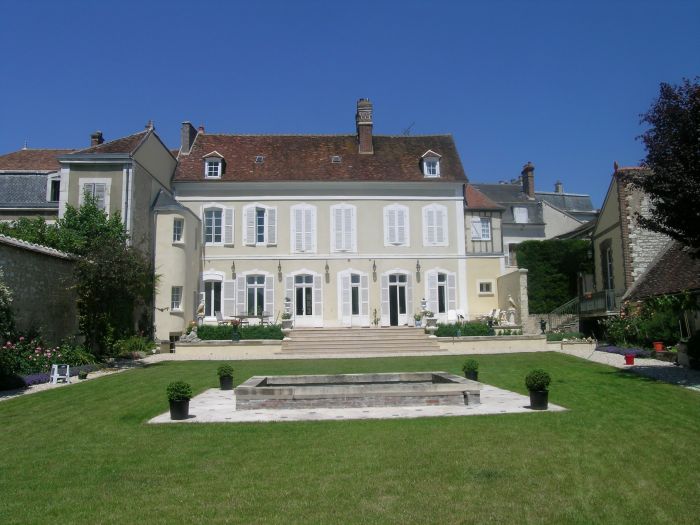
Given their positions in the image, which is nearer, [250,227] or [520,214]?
[250,227]

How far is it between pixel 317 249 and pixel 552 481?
69.8 feet

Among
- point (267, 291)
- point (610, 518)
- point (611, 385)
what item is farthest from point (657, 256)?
point (610, 518)

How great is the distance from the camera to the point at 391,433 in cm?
746

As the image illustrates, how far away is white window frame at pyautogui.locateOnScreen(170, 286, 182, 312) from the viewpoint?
22.9m

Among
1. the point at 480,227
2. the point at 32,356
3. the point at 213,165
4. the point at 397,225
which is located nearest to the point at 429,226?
the point at 397,225

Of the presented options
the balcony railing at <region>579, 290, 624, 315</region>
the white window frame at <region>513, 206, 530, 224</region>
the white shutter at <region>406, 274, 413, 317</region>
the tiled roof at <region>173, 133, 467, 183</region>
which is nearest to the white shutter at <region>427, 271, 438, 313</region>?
the white shutter at <region>406, 274, 413, 317</region>

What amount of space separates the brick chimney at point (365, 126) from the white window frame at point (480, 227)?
6.15 meters

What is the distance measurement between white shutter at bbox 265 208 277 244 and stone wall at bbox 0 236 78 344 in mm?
10160

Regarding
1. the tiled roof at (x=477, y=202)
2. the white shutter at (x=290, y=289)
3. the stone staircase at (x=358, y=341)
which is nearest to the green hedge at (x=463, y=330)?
the stone staircase at (x=358, y=341)

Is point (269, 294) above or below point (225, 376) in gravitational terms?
above

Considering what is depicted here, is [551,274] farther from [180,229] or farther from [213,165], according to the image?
[180,229]

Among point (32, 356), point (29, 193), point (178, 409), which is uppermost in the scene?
point (29, 193)

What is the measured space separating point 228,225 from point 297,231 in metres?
3.06

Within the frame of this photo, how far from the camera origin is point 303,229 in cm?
2641
